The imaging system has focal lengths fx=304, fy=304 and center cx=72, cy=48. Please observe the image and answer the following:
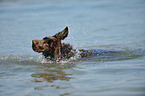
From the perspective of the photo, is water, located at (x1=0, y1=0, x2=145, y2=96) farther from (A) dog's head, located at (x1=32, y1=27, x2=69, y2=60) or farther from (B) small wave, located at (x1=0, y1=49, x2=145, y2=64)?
(A) dog's head, located at (x1=32, y1=27, x2=69, y2=60)

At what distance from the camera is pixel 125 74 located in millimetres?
5984

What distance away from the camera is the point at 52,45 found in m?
6.85

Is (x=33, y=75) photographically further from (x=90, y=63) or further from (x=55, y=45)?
(x=90, y=63)

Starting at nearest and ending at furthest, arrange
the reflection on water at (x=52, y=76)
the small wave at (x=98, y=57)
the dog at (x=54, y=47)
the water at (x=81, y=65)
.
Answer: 1. the water at (x=81, y=65)
2. the reflection on water at (x=52, y=76)
3. the dog at (x=54, y=47)
4. the small wave at (x=98, y=57)

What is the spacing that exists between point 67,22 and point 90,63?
872cm

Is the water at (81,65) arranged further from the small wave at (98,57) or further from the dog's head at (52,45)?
the dog's head at (52,45)

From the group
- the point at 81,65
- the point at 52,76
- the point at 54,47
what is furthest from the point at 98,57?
the point at 52,76

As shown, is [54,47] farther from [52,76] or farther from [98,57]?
[98,57]

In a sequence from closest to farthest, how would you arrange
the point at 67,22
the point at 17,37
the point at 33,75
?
the point at 33,75 < the point at 17,37 < the point at 67,22

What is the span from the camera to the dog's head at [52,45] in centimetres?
672

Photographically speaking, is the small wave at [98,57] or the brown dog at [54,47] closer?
the brown dog at [54,47]

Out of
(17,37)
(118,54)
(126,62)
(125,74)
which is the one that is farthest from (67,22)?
(125,74)

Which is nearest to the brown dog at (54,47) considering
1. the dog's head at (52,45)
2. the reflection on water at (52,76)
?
the dog's head at (52,45)

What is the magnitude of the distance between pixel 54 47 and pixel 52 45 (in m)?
0.07
